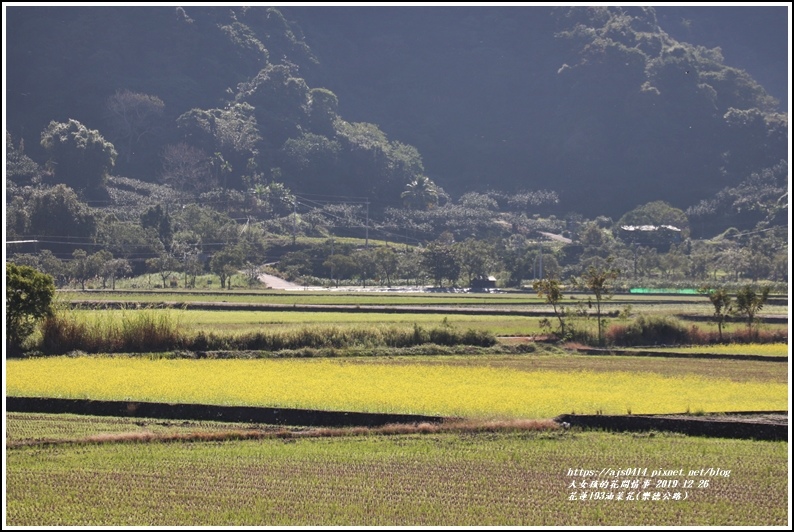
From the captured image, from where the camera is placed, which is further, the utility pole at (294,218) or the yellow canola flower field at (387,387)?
the utility pole at (294,218)

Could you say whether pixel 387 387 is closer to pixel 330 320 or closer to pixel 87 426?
pixel 87 426

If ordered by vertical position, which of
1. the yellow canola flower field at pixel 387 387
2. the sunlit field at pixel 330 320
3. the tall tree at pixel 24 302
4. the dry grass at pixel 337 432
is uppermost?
the tall tree at pixel 24 302

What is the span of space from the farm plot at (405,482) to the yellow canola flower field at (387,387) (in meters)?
4.44

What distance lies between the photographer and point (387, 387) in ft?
126

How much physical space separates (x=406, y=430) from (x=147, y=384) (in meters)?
12.0

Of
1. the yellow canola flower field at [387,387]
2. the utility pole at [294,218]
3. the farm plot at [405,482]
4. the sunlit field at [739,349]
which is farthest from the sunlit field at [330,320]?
the utility pole at [294,218]

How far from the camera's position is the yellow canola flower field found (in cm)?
3419

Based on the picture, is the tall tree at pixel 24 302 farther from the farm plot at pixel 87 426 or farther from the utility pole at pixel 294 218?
the utility pole at pixel 294 218

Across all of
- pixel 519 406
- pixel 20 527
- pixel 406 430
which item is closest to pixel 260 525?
pixel 20 527

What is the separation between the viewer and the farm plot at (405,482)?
72.7 ft

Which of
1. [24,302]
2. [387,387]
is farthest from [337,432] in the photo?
[24,302]

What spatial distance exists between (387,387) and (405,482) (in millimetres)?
13731

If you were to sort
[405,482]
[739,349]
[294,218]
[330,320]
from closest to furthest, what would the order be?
[405,482]
[739,349]
[330,320]
[294,218]

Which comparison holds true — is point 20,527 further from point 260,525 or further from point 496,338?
point 496,338
